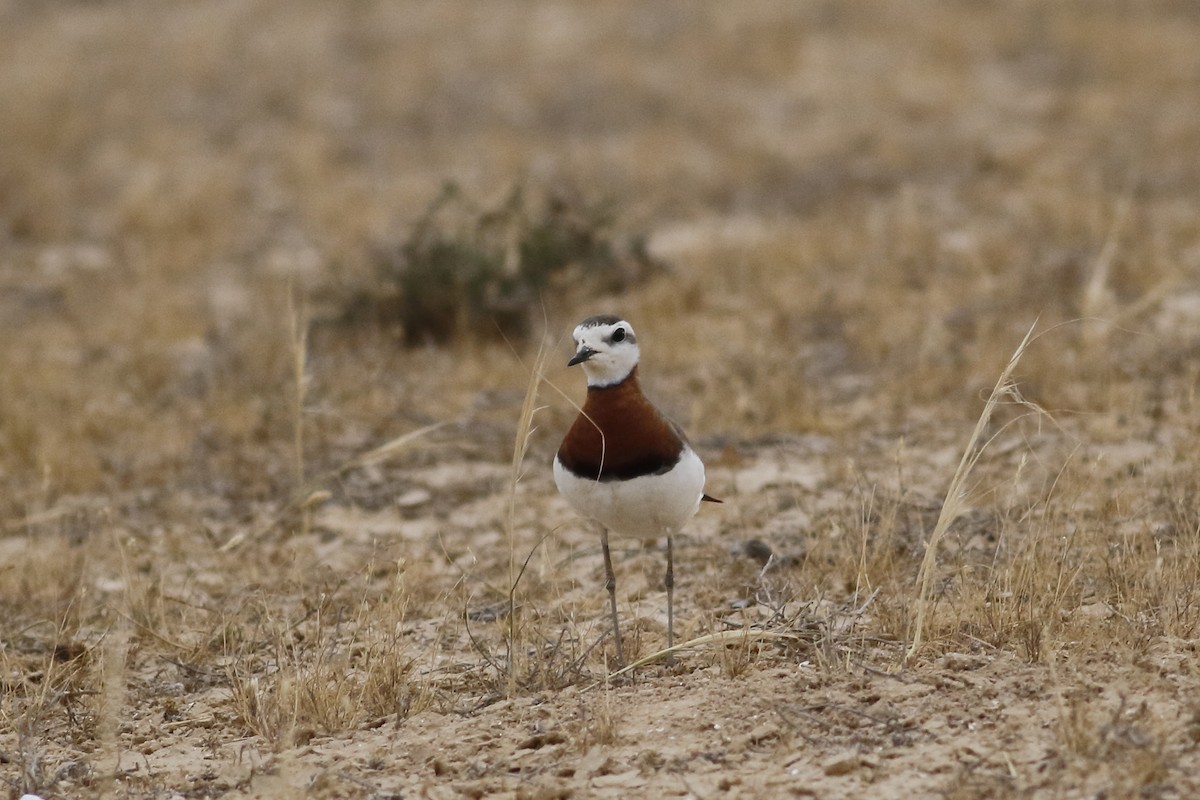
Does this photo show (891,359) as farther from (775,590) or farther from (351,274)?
(351,274)

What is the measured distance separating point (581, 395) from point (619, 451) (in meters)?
3.60

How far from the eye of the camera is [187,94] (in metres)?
14.3

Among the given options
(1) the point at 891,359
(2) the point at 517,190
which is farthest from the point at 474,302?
(1) the point at 891,359

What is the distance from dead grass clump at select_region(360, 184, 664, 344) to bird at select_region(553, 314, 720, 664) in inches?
167

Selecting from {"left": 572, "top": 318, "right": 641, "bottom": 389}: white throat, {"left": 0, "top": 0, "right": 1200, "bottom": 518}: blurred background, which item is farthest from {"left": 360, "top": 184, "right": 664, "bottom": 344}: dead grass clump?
{"left": 572, "top": 318, "right": 641, "bottom": 389}: white throat

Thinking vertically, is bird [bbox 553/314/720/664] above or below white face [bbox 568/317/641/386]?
below

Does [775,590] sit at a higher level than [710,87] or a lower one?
lower

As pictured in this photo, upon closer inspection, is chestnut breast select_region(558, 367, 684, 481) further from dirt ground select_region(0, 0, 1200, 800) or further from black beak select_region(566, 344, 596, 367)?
dirt ground select_region(0, 0, 1200, 800)

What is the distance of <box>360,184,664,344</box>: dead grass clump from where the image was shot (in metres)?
8.77

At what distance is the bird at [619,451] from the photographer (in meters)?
4.24

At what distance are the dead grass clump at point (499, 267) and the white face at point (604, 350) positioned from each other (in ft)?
13.9

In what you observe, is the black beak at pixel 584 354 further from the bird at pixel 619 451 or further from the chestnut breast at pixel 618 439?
the chestnut breast at pixel 618 439

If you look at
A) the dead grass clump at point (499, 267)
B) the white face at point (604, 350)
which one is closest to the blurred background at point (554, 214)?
the dead grass clump at point (499, 267)

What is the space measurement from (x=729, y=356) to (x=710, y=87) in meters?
6.84
